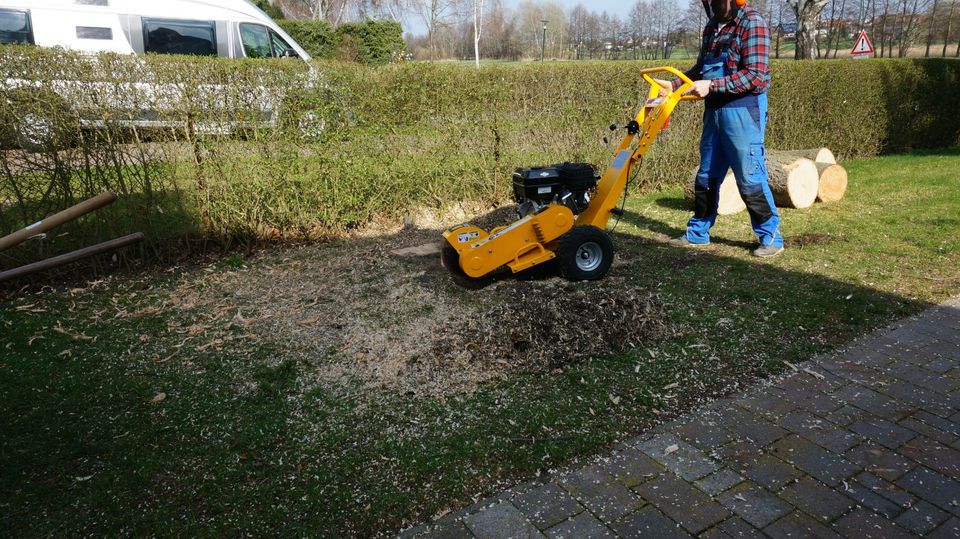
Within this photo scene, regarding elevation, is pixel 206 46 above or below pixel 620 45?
below

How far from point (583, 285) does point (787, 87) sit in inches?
285

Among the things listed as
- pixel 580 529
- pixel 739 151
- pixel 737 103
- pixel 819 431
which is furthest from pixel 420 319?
pixel 737 103

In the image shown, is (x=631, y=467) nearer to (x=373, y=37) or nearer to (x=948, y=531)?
(x=948, y=531)

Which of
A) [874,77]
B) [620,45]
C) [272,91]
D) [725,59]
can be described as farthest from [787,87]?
[620,45]

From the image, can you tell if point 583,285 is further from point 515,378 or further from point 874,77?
point 874,77

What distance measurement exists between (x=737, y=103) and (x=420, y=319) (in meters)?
3.25

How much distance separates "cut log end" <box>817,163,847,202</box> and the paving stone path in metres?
4.87

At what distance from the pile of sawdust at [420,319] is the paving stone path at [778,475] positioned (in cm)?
92

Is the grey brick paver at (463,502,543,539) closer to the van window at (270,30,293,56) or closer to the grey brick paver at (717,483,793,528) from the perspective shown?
the grey brick paver at (717,483,793,528)

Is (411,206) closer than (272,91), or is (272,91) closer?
(272,91)

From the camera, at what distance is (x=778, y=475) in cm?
265

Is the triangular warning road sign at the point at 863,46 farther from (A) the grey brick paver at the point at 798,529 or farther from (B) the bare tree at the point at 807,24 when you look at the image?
(A) the grey brick paver at the point at 798,529

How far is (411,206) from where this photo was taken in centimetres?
714

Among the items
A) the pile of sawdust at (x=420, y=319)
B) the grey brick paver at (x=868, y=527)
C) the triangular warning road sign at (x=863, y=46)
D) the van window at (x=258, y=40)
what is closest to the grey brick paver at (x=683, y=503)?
the grey brick paver at (x=868, y=527)
